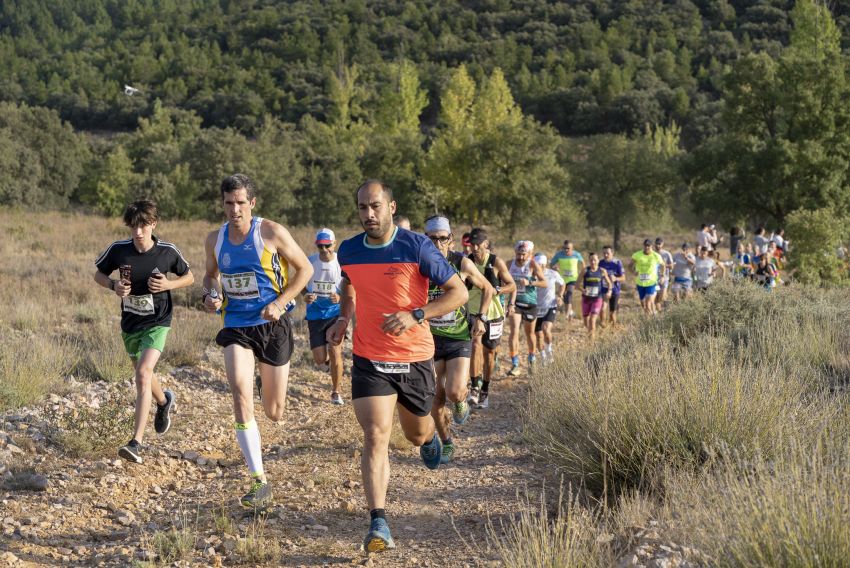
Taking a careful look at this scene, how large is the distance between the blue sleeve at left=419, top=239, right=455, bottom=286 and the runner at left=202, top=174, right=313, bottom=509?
113 cm

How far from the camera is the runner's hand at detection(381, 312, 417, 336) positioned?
466cm

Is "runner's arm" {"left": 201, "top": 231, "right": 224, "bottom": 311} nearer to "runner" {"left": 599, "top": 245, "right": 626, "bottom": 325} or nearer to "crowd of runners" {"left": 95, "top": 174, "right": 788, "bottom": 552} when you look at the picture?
"crowd of runners" {"left": 95, "top": 174, "right": 788, "bottom": 552}

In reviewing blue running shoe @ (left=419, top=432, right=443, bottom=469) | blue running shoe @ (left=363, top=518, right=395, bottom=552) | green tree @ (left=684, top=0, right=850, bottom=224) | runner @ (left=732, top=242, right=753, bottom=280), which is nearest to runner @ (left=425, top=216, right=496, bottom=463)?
blue running shoe @ (left=419, top=432, right=443, bottom=469)

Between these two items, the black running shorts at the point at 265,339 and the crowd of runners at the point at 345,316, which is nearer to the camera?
the crowd of runners at the point at 345,316

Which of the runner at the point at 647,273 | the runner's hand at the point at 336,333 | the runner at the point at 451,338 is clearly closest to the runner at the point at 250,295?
the runner's hand at the point at 336,333

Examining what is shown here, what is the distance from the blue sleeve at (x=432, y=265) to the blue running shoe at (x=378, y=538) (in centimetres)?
143

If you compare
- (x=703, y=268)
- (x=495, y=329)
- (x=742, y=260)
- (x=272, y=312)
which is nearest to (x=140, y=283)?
(x=272, y=312)

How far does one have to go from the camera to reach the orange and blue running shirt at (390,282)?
493 cm

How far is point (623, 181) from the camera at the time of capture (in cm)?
4378

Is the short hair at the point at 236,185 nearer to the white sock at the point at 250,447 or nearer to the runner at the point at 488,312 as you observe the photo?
the white sock at the point at 250,447

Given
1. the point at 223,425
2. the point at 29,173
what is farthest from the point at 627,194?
the point at 223,425

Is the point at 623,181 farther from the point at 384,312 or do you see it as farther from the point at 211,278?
the point at 384,312

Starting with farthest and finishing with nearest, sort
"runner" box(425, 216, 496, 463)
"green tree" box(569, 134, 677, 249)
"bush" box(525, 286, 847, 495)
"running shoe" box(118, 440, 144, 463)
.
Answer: "green tree" box(569, 134, 677, 249) → "runner" box(425, 216, 496, 463) → "running shoe" box(118, 440, 144, 463) → "bush" box(525, 286, 847, 495)

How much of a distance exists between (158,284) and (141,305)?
248mm
